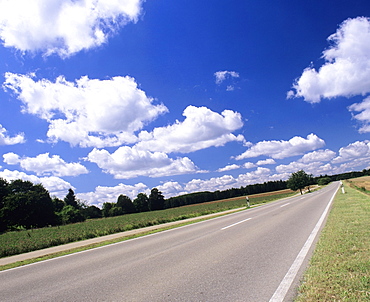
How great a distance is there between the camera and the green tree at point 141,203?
102562 mm

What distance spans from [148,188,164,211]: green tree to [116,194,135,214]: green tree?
765 centimetres

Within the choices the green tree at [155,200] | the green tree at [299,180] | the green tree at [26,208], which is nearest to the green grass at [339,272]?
the green tree at [26,208]

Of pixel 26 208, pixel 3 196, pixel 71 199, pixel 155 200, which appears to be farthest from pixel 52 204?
pixel 155 200

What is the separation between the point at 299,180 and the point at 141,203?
2461 inches

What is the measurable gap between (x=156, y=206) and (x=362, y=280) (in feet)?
338

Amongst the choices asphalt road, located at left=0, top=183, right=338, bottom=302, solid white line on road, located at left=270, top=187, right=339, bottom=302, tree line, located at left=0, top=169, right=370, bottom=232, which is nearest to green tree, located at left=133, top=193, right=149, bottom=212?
tree line, located at left=0, top=169, right=370, bottom=232

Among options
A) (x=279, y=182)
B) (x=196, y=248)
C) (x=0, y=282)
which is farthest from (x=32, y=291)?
(x=279, y=182)

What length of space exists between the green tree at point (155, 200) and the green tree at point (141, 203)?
1889 mm

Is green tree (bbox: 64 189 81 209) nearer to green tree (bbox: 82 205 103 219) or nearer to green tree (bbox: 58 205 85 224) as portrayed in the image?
green tree (bbox: 82 205 103 219)

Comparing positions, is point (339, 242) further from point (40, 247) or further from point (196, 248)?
point (40, 247)

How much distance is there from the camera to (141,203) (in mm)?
102750

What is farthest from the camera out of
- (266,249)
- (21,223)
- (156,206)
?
(156,206)

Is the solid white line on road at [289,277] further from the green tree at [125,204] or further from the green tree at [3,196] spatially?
the green tree at [125,204]

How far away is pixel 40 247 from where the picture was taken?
13.2 metres
